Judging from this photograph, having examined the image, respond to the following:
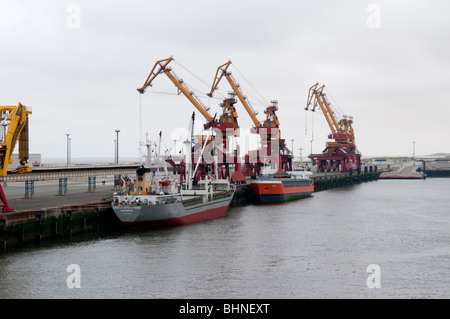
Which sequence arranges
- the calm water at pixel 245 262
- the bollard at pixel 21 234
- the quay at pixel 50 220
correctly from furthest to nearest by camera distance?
the bollard at pixel 21 234 → the quay at pixel 50 220 → the calm water at pixel 245 262

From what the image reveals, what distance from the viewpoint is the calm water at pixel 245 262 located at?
90.9ft

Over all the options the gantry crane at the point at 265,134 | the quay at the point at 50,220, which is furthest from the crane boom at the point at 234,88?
the quay at the point at 50,220

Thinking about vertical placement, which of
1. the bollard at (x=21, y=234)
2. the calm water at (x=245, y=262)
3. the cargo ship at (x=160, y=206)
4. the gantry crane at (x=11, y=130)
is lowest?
the calm water at (x=245, y=262)

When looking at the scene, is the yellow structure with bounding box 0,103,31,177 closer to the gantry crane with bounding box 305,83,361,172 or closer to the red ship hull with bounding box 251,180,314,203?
the red ship hull with bounding box 251,180,314,203

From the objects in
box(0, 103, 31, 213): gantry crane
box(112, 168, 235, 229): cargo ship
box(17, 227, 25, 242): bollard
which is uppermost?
box(0, 103, 31, 213): gantry crane

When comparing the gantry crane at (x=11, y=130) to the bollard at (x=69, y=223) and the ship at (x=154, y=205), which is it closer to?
the bollard at (x=69, y=223)

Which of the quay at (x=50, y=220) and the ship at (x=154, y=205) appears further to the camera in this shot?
the ship at (x=154, y=205)

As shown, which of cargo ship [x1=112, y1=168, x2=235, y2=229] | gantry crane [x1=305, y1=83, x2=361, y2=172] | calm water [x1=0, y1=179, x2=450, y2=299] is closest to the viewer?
calm water [x1=0, y1=179, x2=450, y2=299]

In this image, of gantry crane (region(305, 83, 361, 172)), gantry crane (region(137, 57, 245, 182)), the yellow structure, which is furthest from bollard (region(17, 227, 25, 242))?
gantry crane (region(305, 83, 361, 172))

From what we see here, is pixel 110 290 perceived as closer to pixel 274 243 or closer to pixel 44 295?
pixel 44 295

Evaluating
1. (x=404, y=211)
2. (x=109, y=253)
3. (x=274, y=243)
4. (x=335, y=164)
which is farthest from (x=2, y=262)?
(x=335, y=164)

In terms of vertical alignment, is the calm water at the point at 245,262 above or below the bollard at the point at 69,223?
below

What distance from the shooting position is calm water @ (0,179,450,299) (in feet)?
90.9

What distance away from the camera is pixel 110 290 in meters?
27.6
